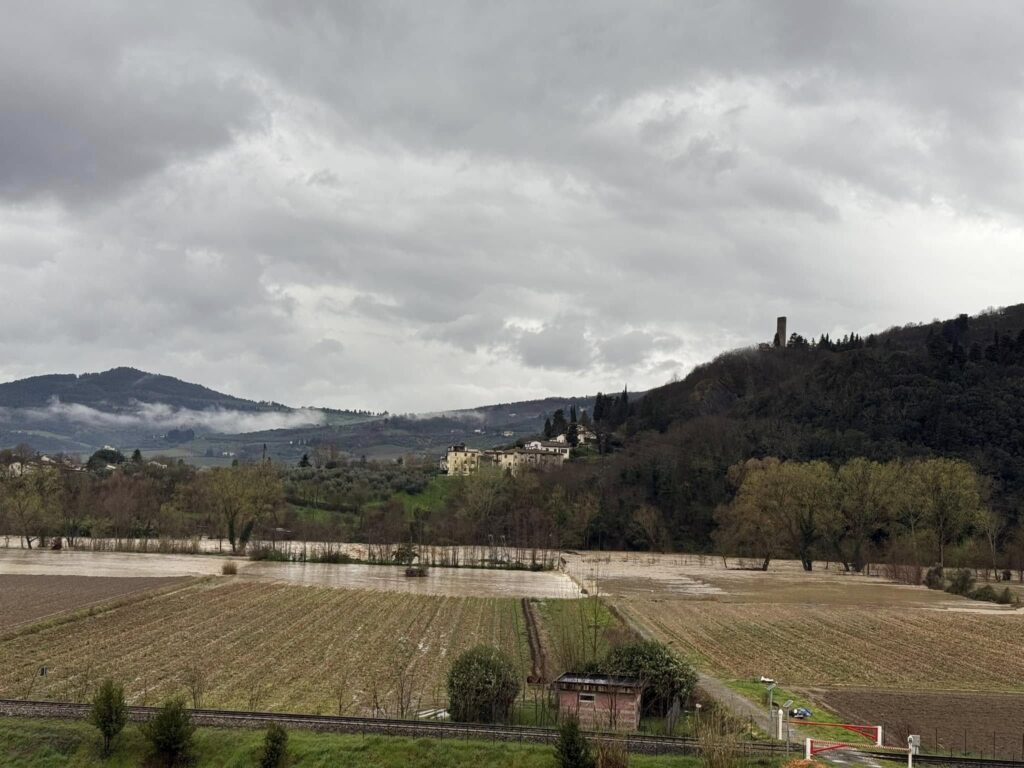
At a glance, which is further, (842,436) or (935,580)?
(842,436)

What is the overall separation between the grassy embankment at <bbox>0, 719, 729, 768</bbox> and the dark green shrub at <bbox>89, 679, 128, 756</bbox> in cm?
42

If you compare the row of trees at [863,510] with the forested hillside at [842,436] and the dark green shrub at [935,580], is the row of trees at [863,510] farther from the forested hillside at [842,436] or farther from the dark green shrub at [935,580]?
the forested hillside at [842,436]

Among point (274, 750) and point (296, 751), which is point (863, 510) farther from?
point (274, 750)

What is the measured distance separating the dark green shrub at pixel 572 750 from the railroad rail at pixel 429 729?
48.6 inches

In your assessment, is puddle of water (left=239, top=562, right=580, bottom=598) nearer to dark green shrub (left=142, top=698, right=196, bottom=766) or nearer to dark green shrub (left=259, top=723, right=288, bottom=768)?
dark green shrub (left=142, top=698, right=196, bottom=766)

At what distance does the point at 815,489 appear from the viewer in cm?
10569

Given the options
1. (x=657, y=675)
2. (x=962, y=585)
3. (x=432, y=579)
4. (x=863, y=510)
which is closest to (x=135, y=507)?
(x=432, y=579)

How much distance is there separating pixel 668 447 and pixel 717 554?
34.4 meters

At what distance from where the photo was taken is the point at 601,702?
97.0 ft

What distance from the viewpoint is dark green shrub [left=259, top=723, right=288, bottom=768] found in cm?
2525

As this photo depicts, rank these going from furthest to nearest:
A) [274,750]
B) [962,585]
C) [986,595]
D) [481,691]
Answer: [962,585] < [986,595] < [481,691] < [274,750]

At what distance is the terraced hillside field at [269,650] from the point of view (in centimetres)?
3294

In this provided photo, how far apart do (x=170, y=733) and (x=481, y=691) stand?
9.70m

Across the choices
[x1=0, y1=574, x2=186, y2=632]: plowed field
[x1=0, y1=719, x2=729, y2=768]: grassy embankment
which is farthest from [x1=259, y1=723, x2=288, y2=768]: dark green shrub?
[x1=0, y1=574, x2=186, y2=632]: plowed field
